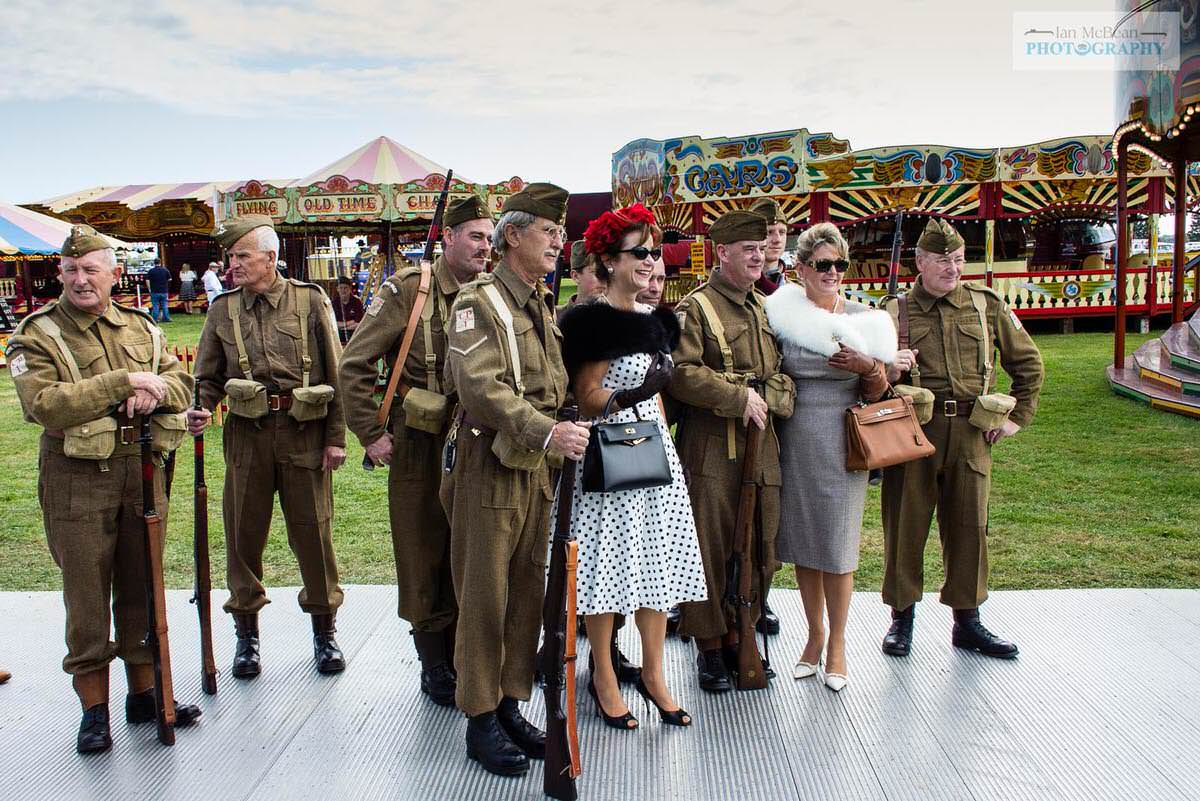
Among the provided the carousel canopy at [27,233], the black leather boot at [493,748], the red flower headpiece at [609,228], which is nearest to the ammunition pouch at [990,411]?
the red flower headpiece at [609,228]

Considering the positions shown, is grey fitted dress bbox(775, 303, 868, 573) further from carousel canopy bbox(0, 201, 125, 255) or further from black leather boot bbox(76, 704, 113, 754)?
carousel canopy bbox(0, 201, 125, 255)

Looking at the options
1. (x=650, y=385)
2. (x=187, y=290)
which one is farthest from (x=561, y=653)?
(x=187, y=290)

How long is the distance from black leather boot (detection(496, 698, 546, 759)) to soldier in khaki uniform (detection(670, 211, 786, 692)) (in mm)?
779

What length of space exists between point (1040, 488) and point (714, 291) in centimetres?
457

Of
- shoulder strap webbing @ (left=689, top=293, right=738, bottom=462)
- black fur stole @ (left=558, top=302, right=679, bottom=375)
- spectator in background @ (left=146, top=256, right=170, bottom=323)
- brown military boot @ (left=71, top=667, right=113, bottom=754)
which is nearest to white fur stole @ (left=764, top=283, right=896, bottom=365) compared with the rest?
shoulder strap webbing @ (left=689, top=293, right=738, bottom=462)

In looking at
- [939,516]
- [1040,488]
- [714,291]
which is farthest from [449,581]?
[1040,488]

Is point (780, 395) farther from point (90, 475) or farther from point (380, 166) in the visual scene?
point (380, 166)

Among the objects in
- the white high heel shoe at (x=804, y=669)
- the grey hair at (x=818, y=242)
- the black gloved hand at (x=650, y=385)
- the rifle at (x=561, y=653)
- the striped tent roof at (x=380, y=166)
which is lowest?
the white high heel shoe at (x=804, y=669)

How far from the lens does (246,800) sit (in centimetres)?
314

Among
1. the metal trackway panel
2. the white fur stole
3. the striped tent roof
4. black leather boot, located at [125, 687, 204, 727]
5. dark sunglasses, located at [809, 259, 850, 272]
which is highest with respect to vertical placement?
the striped tent roof

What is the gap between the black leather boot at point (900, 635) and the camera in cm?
427

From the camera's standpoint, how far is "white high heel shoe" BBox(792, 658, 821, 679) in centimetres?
404

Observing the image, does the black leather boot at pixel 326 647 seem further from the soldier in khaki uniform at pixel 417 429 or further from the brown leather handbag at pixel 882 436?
the brown leather handbag at pixel 882 436

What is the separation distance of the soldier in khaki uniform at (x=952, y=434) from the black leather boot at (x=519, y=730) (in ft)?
5.51
